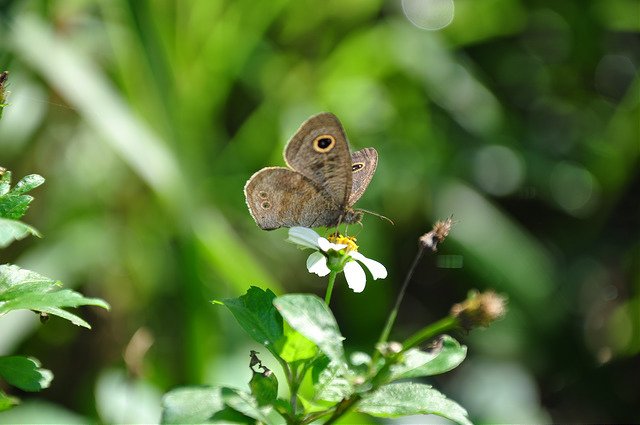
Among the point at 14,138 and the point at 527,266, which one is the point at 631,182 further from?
the point at 14,138

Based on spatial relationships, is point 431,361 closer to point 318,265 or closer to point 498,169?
point 318,265

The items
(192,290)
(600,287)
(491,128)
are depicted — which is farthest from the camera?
(491,128)

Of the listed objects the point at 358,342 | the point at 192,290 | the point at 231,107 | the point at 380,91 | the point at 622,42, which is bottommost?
the point at 192,290

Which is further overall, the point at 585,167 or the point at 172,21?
the point at 585,167

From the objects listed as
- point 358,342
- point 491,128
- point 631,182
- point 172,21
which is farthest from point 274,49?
point 631,182

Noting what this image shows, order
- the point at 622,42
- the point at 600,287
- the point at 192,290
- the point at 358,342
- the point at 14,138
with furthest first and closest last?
the point at 622,42 < the point at 600,287 < the point at 358,342 < the point at 14,138 < the point at 192,290

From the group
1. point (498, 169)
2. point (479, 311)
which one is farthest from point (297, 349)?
point (498, 169)

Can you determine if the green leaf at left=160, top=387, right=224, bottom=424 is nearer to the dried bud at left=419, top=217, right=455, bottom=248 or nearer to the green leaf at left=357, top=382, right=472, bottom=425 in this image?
the green leaf at left=357, top=382, right=472, bottom=425
